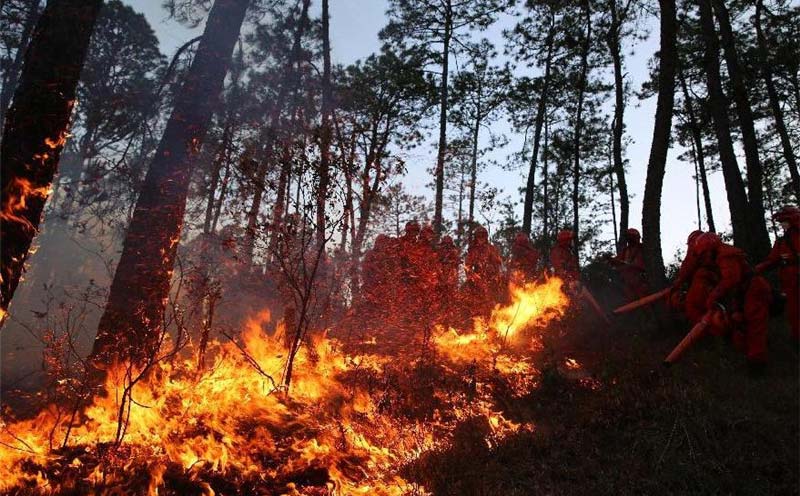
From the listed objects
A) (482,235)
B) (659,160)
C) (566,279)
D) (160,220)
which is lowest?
(160,220)

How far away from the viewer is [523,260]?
11.9 meters

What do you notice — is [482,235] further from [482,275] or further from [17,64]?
[17,64]

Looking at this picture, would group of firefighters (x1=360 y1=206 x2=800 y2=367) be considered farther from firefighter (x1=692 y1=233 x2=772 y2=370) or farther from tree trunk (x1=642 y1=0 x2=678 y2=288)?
tree trunk (x1=642 y1=0 x2=678 y2=288)

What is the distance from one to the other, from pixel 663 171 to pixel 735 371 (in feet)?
12.2

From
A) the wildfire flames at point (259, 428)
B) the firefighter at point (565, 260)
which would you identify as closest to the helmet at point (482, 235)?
the firefighter at point (565, 260)

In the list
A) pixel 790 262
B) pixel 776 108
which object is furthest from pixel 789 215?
pixel 776 108

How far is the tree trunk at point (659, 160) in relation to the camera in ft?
27.3

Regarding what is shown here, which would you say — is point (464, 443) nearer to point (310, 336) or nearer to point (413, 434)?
point (413, 434)

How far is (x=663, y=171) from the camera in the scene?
830 centimetres

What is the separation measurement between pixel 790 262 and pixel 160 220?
906 centimetres

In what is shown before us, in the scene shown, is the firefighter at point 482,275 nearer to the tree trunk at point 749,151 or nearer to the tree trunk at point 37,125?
the tree trunk at point 749,151

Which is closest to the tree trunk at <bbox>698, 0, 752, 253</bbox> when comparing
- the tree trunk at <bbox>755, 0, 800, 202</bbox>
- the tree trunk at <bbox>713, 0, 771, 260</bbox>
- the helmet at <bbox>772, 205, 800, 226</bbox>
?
the tree trunk at <bbox>713, 0, 771, 260</bbox>

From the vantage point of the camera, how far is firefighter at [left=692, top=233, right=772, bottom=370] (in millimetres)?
6094

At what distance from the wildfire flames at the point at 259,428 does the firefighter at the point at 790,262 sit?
385 cm
